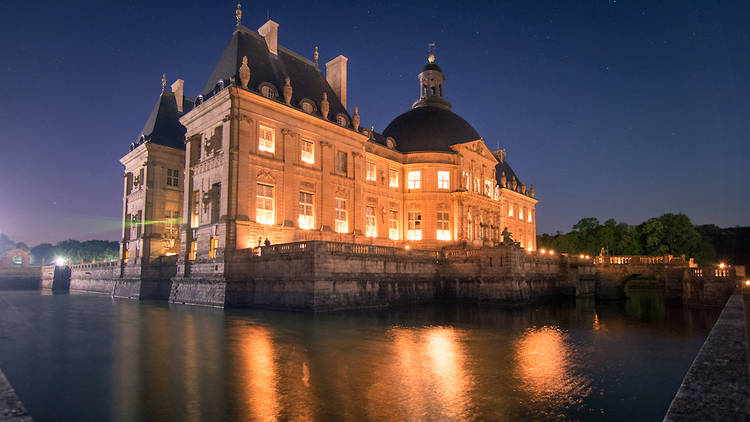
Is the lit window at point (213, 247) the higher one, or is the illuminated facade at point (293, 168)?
the illuminated facade at point (293, 168)

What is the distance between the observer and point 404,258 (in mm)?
37281

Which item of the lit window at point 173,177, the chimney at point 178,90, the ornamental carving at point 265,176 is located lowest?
the ornamental carving at point 265,176

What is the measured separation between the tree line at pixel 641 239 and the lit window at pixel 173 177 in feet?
214

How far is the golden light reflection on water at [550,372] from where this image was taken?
428 inches

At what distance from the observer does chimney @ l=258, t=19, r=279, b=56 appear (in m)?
44.4

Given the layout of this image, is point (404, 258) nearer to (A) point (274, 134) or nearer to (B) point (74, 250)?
(A) point (274, 134)

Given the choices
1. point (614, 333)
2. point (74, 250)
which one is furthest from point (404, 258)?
point (74, 250)

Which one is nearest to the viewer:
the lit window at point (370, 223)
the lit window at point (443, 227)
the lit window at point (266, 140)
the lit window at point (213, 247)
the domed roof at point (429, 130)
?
the lit window at point (213, 247)

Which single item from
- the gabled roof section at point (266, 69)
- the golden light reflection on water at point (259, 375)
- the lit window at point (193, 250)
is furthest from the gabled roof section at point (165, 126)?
the golden light reflection on water at point (259, 375)

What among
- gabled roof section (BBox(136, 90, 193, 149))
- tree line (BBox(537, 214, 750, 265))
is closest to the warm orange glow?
gabled roof section (BBox(136, 90, 193, 149))

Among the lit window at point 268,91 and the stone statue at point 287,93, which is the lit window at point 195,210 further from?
the stone statue at point 287,93

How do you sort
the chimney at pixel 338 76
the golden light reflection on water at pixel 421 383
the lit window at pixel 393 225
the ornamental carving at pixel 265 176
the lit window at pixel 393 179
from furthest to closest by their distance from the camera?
the lit window at pixel 393 179
the lit window at pixel 393 225
the chimney at pixel 338 76
the ornamental carving at pixel 265 176
the golden light reflection on water at pixel 421 383

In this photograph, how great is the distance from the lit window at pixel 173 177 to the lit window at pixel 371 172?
2263 centimetres

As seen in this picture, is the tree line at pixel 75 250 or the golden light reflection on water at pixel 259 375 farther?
the tree line at pixel 75 250
